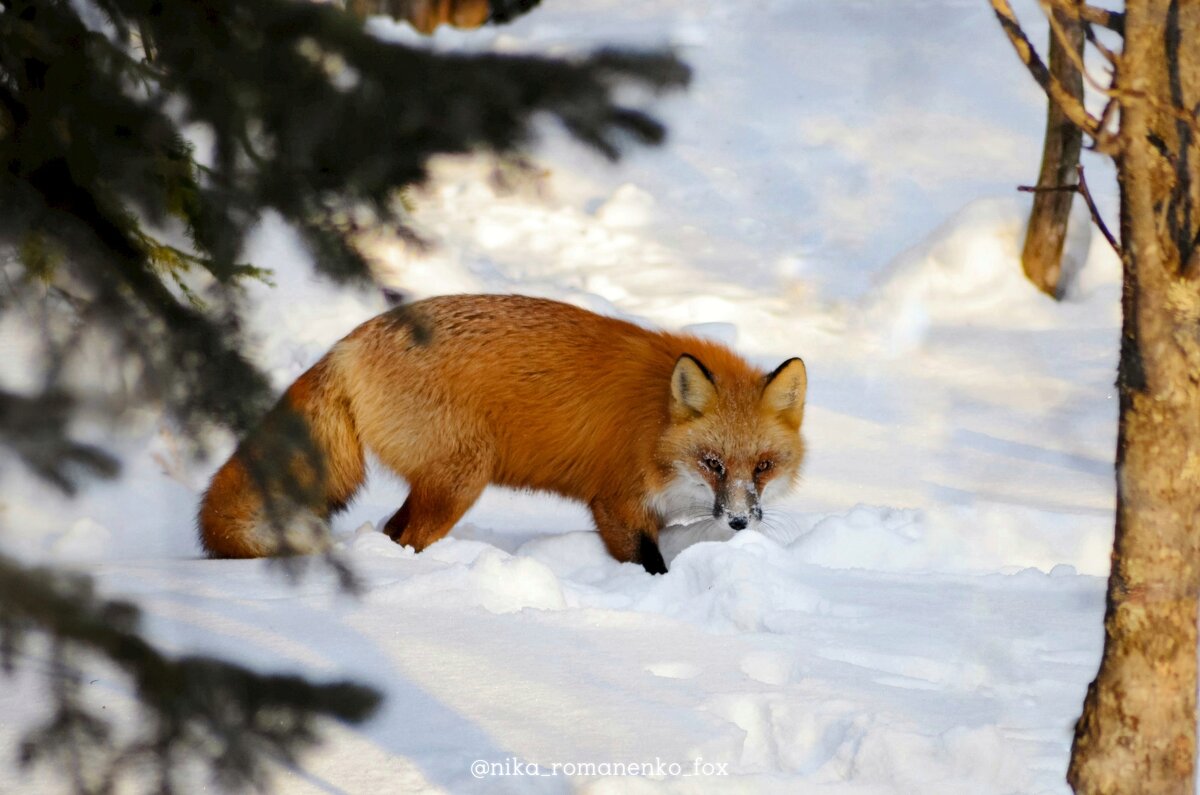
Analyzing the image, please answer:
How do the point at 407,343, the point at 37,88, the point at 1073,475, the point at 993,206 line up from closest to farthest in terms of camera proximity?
the point at 37,88 → the point at 407,343 → the point at 1073,475 → the point at 993,206

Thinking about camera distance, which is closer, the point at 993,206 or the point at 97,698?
the point at 97,698

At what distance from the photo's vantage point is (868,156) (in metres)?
12.9

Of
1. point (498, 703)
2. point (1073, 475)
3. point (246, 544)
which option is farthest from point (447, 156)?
point (1073, 475)

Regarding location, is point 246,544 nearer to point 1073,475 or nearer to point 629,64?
point 629,64

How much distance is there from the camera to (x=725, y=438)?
4.99 m

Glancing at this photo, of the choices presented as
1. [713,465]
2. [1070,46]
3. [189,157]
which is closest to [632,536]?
[713,465]

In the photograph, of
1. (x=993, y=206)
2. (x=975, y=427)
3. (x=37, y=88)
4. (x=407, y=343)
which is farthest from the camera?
(x=993, y=206)

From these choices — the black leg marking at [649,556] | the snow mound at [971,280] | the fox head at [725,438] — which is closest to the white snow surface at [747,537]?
the snow mound at [971,280]

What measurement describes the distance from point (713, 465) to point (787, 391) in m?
0.46

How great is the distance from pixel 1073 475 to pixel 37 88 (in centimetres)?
646

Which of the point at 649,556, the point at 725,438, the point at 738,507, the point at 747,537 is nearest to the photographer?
the point at 747,537

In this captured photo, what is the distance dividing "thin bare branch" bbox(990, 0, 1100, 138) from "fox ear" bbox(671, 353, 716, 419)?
2.62 m

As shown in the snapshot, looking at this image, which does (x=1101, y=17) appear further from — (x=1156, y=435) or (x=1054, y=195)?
(x=1054, y=195)

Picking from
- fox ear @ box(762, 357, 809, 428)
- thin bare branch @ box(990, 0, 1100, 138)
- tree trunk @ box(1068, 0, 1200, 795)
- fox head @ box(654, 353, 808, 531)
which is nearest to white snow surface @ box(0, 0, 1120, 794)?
fox head @ box(654, 353, 808, 531)
